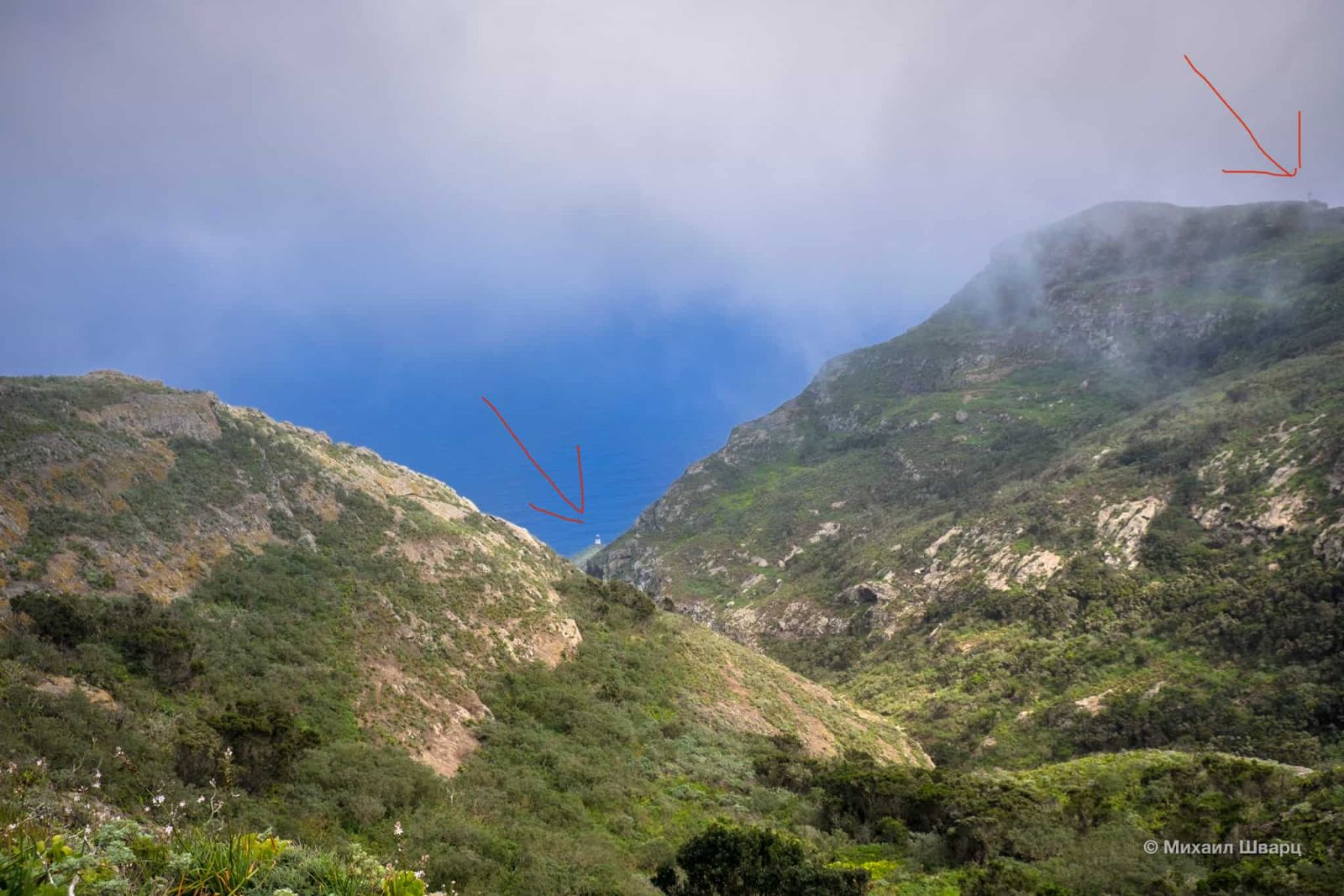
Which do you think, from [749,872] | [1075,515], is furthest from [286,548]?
[1075,515]

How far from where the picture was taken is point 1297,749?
32938 millimetres

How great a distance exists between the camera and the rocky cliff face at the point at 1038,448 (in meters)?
63.6

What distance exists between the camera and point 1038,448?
100938mm

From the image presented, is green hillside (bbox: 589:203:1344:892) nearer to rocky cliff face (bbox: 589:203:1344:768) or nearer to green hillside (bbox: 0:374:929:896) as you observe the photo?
rocky cliff face (bbox: 589:203:1344:768)

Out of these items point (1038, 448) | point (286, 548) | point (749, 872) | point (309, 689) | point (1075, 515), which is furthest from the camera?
→ point (1038, 448)

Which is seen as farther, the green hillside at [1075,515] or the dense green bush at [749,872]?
the green hillside at [1075,515]

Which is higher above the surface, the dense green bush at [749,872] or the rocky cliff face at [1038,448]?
the rocky cliff face at [1038,448]

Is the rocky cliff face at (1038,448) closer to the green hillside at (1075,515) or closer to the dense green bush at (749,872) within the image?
the green hillside at (1075,515)

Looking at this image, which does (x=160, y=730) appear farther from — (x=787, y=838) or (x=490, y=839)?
(x=787, y=838)

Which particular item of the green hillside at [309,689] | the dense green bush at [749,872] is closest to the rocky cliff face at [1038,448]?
the green hillside at [309,689]

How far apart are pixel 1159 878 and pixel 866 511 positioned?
315ft

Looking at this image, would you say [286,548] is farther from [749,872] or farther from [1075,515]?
[1075,515]

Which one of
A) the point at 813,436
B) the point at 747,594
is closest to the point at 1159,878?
the point at 747,594

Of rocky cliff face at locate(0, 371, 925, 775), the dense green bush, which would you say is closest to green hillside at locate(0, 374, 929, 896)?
rocky cliff face at locate(0, 371, 925, 775)
